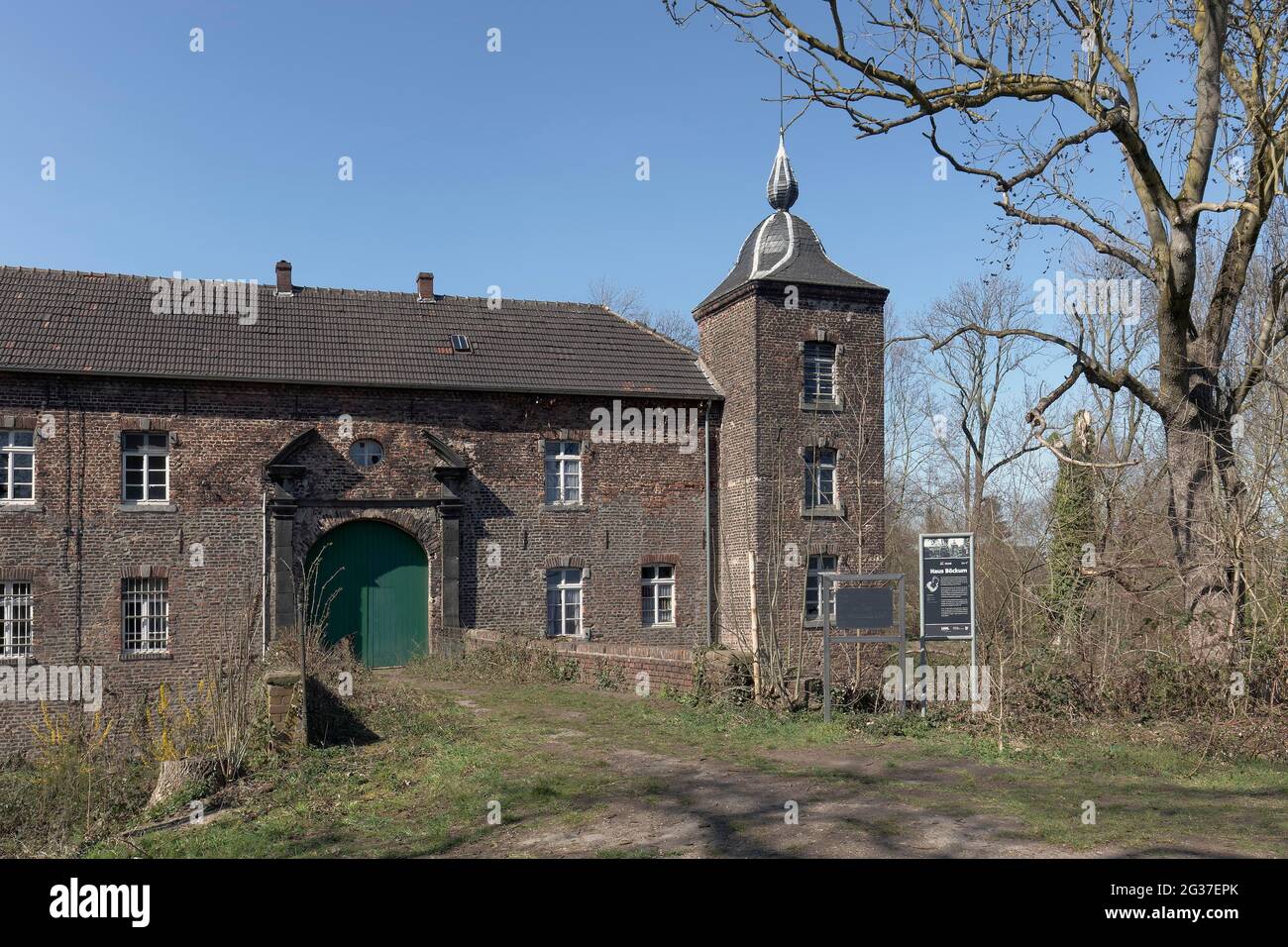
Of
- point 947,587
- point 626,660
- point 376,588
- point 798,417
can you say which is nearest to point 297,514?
point 376,588

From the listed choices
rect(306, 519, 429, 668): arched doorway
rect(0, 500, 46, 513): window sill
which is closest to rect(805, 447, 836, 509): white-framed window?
rect(306, 519, 429, 668): arched doorway

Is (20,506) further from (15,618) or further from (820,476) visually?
(820,476)

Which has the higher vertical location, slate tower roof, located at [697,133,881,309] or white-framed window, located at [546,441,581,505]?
slate tower roof, located at [697,133,881,309]

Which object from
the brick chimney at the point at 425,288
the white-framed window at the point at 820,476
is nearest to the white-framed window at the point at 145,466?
the brick chimney at the point at 425,288

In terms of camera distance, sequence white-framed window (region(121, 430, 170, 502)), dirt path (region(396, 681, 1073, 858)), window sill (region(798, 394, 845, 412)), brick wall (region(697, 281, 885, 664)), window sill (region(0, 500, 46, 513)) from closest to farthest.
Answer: dirt path (region(396, 681, 1073, 858)), window sill (region(0, 500, 46, 513)), white-framed window (region(121, 430, 170, 502)), brick wall (region(697, 281, 885, 664)), window sill (region(798, 394, 845, 412))

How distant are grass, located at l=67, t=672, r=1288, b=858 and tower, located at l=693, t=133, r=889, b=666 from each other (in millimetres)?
9316

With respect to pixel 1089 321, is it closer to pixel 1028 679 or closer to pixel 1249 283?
pixel 1249 283

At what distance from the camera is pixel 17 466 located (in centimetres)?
1869

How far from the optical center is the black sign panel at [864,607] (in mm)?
11477

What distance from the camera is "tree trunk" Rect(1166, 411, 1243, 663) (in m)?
10.6

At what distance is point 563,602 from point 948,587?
11.0m

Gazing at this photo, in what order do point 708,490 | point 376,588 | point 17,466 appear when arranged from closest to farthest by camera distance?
point 17,466, point 376,588, point 708,490

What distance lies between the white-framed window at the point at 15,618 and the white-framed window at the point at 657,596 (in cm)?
1111

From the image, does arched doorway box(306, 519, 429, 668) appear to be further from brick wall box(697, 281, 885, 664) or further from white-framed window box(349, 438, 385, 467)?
brick wall box(697, 281, 885, 664)
